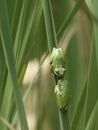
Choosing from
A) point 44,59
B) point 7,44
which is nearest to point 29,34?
point 44,59

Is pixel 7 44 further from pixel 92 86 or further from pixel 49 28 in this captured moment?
pixel 92 86

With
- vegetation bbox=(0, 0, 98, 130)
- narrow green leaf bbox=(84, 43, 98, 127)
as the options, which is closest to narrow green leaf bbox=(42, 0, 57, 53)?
vegetation bbox=(0, 0, 98, 130)

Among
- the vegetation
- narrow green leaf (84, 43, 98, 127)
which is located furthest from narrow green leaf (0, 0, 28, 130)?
narrow green leaf (84, 43, 98, 127)

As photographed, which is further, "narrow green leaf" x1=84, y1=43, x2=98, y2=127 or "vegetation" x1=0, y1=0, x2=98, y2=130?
"narrow green leaf" x1=84, y1=43, x2=98, y2=127

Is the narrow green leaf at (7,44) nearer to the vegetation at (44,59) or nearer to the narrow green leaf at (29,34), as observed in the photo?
the vegetation at (44,59)

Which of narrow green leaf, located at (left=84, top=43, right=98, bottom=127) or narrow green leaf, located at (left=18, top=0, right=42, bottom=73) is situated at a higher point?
narrow green leaf, located at (left=18, top=0, right=42, bottom=73)

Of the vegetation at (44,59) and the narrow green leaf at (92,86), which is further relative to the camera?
the narrow green leaf at (92,86)

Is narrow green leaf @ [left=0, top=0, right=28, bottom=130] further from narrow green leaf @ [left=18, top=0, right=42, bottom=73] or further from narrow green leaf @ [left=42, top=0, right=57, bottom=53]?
narrow green leaf @ [left=18, top=0, right=42, bottom=73]

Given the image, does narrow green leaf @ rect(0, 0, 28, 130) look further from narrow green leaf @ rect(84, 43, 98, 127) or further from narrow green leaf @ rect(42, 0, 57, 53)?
narrow green leaf @ rect(84, 43, 98, 127)

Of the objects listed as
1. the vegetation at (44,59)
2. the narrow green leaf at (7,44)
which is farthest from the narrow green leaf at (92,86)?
the narrow green leaf at (7,44)
